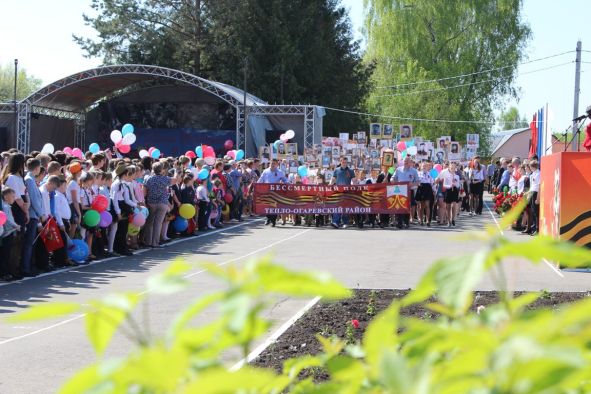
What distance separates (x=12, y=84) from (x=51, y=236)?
279 feet

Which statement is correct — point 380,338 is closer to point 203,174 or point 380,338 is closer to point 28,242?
point 28,242

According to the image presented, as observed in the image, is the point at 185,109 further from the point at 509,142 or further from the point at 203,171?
the point at 509,142

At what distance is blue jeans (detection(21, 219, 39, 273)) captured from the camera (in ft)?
46.1

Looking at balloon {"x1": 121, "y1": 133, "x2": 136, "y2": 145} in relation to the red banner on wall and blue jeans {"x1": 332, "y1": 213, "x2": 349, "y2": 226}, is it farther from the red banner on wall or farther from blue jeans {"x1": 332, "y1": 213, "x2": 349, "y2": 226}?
blue jeans {"x1": 332, "y1": 213, "x2": 349, "y2": 226}

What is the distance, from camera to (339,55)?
6091cm

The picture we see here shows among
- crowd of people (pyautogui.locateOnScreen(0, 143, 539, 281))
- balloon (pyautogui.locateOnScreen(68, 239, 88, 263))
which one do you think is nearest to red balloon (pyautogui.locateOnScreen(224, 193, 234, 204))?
crowd of people (pyautogui.locateOnScreen(0, 143, 539, 281))

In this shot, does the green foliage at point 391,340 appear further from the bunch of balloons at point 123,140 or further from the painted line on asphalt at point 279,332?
the bunch of balloons at point 123,140

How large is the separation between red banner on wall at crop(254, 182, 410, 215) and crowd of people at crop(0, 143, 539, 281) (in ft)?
1.00

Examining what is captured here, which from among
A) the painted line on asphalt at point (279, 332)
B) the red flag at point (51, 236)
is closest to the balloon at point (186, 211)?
the red flag at point (51, 236)

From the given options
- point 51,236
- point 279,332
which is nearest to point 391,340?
point 279,332

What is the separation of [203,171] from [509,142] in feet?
214

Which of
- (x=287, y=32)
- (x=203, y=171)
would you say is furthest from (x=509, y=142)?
(x=203, y=171)

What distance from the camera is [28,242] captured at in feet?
46.2

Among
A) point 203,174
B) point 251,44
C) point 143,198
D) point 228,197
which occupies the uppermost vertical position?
point 251,44
